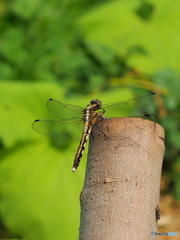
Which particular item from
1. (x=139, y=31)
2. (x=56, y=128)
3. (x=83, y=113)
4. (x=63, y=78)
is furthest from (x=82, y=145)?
(x=139, y=31)

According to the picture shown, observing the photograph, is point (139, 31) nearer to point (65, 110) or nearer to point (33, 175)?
point (33, 175)

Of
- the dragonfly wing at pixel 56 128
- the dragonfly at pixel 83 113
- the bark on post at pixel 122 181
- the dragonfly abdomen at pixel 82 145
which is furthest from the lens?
the dragonfly wing at pixel 56 128

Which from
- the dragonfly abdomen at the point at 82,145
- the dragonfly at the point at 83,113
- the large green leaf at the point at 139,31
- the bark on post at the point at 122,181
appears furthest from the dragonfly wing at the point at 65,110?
the large green leaf at the point at 139,31

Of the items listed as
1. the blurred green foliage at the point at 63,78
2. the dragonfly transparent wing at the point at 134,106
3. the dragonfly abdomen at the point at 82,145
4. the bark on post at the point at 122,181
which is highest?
the blurred green foliage at the point at 63,78

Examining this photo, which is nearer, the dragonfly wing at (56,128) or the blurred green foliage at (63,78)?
the dragonfly wing at (56,128)

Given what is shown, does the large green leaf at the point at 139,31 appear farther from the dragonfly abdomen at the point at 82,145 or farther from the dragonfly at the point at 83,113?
the dragonfly abdomen at the point at 82,145

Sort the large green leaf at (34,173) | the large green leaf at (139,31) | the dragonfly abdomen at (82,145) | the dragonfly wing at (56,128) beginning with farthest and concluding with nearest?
the large green leaf at (139,31) → the large green leaf at (34,173) → the dragonfly wing at (56,128) → the dragonfly abdomen at (82,145)
